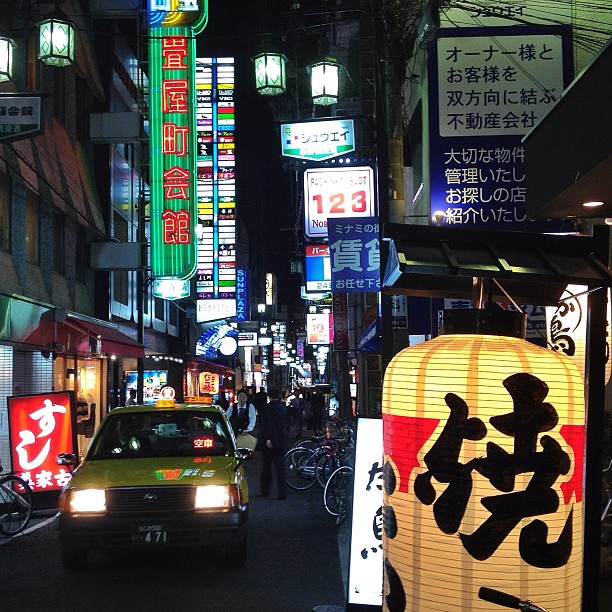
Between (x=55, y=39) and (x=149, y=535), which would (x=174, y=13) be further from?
(x=149, y=535)

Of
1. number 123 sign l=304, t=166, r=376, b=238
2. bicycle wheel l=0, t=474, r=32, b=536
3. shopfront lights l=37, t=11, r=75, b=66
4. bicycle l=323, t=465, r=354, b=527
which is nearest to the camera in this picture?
bicycle wheel l=0, t=474, r=32, b=536

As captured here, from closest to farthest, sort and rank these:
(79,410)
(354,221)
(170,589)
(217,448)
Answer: (170,589) → (217,448) → (354,221) → (79,410)

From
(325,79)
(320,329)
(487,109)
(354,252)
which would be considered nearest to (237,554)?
(487,109)

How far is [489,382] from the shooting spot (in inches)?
163

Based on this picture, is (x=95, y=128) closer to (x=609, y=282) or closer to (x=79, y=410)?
(x=79, y=410)

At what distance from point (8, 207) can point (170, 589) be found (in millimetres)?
13318

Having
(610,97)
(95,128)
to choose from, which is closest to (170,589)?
(610,97)

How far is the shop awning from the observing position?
4.43m

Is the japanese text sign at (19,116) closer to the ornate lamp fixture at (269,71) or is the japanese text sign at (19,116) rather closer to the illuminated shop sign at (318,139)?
the ornate lamp fixture at (269,71)

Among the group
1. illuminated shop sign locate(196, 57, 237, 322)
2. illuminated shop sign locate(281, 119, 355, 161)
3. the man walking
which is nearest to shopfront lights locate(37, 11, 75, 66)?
illuminated shop sign locate(281, 119, 355, 161)

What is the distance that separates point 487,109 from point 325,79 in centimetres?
730

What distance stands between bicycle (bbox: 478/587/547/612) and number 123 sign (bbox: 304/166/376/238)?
15785mm

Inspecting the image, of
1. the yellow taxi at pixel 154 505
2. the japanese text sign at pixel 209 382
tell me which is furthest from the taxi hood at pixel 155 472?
the japanese text sign at pixel 209 382

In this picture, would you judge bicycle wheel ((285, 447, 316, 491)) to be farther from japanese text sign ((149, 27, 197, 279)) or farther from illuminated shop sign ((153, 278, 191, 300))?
illuminated shop sign ((153, 278, 191, 300))
